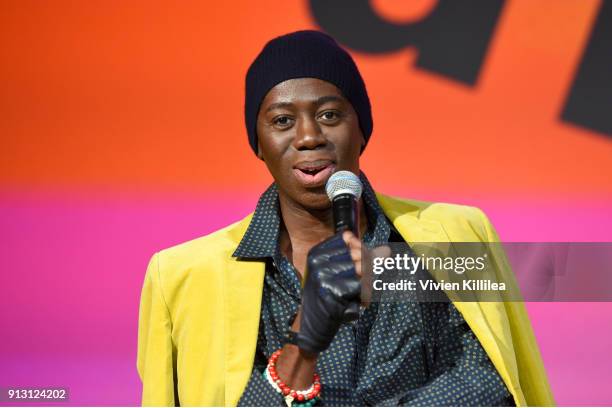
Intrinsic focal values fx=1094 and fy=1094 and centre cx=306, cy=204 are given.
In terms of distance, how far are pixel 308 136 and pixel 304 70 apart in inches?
6.1

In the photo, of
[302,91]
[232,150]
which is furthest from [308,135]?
[232,150]

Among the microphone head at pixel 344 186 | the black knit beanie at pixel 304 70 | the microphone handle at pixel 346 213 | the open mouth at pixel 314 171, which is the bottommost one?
the microphone handle at pixel 346 213

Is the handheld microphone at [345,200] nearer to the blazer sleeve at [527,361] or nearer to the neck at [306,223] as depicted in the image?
the neck at [306,223]

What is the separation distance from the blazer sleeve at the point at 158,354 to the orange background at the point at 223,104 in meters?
0.89

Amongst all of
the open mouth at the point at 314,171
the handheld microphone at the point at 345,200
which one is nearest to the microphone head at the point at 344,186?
the handheld microphone at the point at 345,200

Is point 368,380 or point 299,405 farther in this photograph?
point 368,380

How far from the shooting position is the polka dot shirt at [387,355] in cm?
196

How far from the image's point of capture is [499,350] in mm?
2000

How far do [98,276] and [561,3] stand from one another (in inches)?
58.3

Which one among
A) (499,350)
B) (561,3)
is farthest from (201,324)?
(561,3)

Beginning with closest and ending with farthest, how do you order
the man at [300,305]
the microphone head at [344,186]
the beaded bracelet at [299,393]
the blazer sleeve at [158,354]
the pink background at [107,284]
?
1. the microphone head at [344,186]
2. the beaded bracelet at [299,393]
3. the man at [300,305]
4. the blazer sleeve at [158,354]
5. the pink background at [107,284]

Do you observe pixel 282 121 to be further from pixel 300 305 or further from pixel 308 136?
pixel 300 305

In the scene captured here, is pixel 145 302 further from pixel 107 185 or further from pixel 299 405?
pixel 107 185

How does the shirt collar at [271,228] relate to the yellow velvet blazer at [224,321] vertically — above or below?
above
